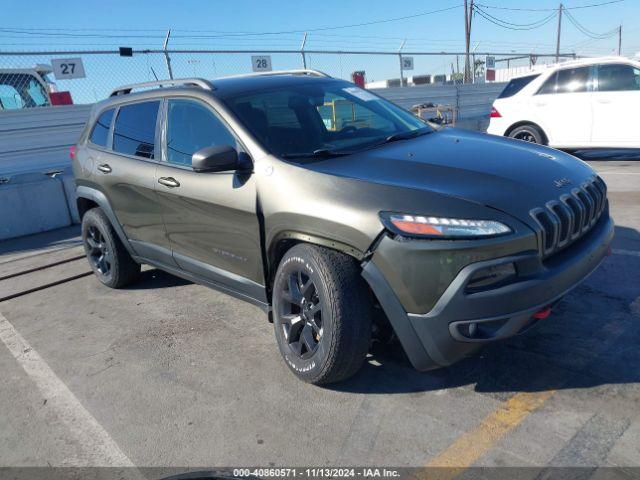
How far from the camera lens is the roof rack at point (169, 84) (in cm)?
378

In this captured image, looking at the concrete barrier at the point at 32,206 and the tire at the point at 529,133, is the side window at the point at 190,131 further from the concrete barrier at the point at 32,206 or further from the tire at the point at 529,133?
the tire at the point at 529,133

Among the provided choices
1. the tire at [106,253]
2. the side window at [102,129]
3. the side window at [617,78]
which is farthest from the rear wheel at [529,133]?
the tire at [106,253]

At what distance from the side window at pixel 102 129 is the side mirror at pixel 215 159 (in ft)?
6.89

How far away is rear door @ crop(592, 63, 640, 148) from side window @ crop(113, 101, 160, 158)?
7.52 meters

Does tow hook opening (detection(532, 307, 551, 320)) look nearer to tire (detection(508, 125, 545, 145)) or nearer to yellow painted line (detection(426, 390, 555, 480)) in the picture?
yellow painted line (detection(426, 390, 555, 480))

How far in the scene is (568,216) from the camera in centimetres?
271

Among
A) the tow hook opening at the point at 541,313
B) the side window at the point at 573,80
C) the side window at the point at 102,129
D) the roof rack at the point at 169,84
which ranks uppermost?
the roof rack at the point at 169,84

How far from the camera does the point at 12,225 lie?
7867 mm

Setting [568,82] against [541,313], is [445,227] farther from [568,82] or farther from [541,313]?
[568,82]

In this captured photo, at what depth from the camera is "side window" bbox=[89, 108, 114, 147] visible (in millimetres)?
4781

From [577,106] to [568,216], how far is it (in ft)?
23.5

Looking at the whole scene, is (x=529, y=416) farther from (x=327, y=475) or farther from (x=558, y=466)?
(x=327, y=475)

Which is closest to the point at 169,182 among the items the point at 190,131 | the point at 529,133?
the point at 190,131

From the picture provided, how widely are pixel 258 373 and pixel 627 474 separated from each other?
1.97 m
